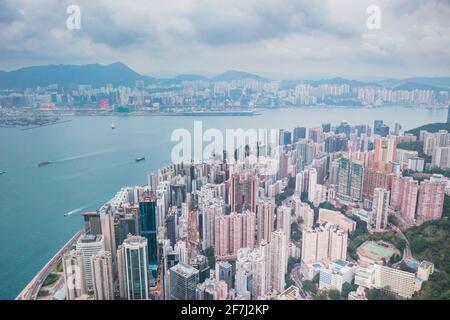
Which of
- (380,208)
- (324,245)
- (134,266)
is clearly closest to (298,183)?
(324,245)

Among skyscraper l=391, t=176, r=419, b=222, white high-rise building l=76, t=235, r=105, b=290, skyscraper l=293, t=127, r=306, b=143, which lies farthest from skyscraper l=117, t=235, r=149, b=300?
skyscraper l=391, t=176, r=419, b=222

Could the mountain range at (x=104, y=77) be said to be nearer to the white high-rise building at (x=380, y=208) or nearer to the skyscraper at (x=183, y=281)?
the white high-rise building at (x=380, y=208)

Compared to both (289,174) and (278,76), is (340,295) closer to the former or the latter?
(289,174)

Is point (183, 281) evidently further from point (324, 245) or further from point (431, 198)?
point (431, 198)

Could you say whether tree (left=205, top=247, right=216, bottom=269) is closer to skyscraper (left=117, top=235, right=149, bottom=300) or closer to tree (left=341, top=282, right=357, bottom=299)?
skyscraper (left=117, top=235, right=149, bottom=300)

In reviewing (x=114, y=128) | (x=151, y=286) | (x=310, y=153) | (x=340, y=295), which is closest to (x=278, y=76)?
(x=310, y=153)

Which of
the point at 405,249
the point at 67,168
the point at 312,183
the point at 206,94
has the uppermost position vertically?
the point at 206,94
